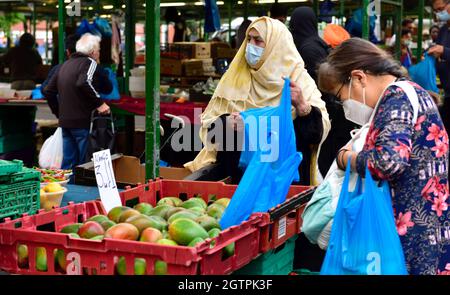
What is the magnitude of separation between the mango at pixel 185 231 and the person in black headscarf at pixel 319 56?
2868 millimetres

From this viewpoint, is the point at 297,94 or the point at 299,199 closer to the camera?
the point at 299,199

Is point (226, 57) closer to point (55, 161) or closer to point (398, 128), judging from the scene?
point (55, 161)

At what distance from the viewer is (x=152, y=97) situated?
14.6 feet

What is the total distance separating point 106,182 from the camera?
3236 mm

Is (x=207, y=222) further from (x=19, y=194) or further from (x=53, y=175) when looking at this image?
(x=53, y=175)

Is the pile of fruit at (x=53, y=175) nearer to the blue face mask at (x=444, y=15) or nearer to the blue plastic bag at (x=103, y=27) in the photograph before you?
the blue face mask at (x=444, y=15)

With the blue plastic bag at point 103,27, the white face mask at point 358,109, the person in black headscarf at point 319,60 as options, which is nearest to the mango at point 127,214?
the white face mask at point 358,109

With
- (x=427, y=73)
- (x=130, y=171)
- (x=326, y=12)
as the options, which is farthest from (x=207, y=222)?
(x=326, y=12)

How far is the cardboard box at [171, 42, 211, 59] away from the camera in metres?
9.78

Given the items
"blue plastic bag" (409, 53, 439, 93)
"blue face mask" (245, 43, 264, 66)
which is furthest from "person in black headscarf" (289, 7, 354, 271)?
"blue plastic bag" (409, 53, 439, 93)

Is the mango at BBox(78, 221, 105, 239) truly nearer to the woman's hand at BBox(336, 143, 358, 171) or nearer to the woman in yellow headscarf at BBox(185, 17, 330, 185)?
the woman's hand at BBox(336, 143, 358, 171)
